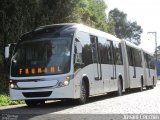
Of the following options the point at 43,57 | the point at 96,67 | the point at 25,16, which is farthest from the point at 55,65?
the point at 25,16

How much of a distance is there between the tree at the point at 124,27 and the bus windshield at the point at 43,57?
398 feet

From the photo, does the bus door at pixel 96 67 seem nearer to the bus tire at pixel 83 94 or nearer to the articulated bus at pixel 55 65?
the articulated bus at pixel 55 65

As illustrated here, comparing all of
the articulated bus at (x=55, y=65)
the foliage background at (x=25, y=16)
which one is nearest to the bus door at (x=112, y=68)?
the articulated bus at (x=55, y=65)

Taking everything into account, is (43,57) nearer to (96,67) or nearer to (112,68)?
(96,67)

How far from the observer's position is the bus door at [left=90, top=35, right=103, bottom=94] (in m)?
19.4

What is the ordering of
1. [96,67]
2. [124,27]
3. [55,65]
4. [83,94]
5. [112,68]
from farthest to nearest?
[124,27] → [112,68] → [96,67] → [83,94] → [55,65]

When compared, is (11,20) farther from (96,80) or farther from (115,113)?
(115,113)

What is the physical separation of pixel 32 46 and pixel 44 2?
38.3 feet

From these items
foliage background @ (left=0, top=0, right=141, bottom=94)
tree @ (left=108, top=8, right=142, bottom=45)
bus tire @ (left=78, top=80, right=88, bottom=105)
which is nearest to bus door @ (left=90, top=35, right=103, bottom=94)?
bus tire @ (left=78, top=80, right=88, bottom=105)

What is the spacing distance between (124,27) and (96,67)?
120614 mm

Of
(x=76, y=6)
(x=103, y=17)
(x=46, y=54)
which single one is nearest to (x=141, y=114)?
(x=46, y=54)

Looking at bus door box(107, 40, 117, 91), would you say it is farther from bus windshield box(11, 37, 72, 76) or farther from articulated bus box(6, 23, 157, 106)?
bus windshield box(11, 37, 72, 76)

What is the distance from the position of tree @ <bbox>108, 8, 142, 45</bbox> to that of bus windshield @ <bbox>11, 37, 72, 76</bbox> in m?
121

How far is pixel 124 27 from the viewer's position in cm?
13925
